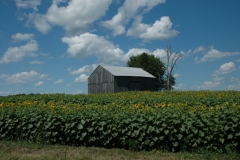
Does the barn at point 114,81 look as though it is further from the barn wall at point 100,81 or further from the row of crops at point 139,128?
the row of crops at point 139,128

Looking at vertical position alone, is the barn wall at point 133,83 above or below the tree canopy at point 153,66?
below

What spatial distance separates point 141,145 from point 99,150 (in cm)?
124

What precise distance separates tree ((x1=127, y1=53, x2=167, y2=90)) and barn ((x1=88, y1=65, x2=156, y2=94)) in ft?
52.1

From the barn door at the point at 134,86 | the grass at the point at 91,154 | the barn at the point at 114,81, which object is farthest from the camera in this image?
the barn door at the point at 134,86

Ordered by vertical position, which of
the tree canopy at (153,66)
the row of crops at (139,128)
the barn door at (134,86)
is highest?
the tree canopy at (153,66)

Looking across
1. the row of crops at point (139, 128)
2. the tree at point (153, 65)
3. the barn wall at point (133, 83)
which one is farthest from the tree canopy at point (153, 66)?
the row of crops at point (139, 128)

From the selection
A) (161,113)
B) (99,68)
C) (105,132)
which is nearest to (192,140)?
(161,113)

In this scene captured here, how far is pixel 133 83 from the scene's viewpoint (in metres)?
44.1

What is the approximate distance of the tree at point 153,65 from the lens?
63.6 meters

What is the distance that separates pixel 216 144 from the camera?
7.25 meters

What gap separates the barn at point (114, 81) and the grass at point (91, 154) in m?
33.1

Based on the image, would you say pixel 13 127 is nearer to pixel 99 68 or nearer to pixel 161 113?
pixel 161 113

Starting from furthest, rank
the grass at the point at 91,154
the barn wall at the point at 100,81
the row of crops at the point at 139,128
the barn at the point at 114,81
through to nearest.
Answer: the barn wall at the point at 100,81
the barn at the point at 114,81
the row of crops at the point at 139,128
the grass at the point at 91,154

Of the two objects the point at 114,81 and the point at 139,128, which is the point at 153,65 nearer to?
the point at 114,81
